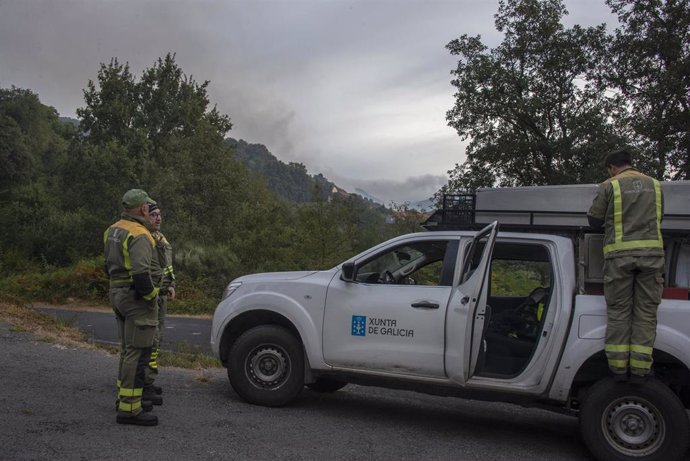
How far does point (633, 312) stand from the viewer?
5000 mm

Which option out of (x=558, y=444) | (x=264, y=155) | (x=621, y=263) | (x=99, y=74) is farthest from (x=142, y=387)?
(x=264, y=155)

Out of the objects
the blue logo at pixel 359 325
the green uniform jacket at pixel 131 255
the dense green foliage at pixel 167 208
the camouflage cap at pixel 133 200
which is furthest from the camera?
the dense green foliage at pixel 167 208

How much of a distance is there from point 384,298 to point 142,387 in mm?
2315

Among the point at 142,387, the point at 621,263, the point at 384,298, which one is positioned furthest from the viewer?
the point at 384,298

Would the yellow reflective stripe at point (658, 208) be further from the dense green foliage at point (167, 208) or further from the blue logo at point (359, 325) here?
the dense green foliage at point (167, 208)

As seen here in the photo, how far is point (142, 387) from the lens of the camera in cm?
546

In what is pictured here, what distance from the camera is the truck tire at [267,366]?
6.15 m

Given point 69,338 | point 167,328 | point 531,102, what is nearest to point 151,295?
point 69,338

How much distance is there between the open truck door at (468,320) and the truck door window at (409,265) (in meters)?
0.41

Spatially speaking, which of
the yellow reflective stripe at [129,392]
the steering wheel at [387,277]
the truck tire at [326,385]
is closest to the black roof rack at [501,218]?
the steering wheel at [387,277]

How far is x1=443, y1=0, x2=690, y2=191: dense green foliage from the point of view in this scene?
16.8 m

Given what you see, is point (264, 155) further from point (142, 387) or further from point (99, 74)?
point (142, 387)

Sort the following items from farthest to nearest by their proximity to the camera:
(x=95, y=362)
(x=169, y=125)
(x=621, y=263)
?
(x=169, y=125) < (x=95, y=362) < (x=621, y=263)

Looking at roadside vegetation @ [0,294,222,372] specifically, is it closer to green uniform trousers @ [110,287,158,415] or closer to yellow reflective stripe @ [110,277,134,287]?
green uniform trousers @ [110,287,158,415]
